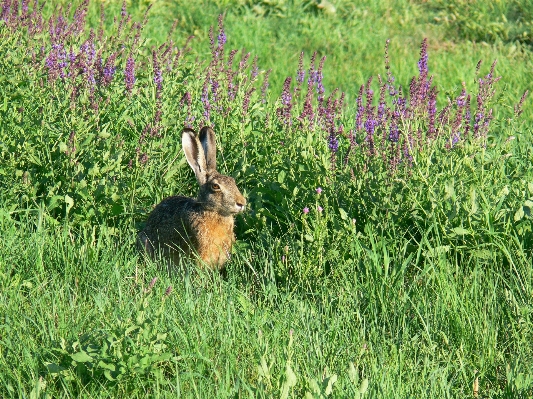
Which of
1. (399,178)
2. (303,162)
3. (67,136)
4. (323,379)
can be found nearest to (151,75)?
(67,136)

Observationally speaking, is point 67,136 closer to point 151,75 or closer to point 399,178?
point 151,75

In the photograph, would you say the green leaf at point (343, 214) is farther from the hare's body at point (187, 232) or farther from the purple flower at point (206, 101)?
the purple flower at point (206, 101)

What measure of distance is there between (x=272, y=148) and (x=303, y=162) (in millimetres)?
587

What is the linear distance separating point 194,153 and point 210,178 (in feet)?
0.68

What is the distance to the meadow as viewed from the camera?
3.66 metres

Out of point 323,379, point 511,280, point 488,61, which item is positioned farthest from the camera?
point 488,61

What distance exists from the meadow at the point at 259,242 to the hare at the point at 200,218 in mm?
139

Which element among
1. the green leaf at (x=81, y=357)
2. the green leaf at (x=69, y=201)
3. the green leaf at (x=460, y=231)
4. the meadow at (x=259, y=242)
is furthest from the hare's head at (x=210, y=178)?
the green leaf at (x=81, y=357)

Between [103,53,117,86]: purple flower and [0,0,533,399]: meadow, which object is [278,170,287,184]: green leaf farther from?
[103,53,117,86]: purple flower

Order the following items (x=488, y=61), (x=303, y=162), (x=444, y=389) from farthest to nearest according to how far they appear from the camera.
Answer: (x=488, y=61)
(x=303, y=162)
(x=444, y=389)

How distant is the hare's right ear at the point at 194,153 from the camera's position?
547 cm

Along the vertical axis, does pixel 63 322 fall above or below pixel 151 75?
below

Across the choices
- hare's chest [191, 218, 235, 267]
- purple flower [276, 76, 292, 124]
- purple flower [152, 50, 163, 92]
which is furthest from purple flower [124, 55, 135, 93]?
hare's chest [191, 218, 235, 267]

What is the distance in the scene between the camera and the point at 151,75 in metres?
6.47
